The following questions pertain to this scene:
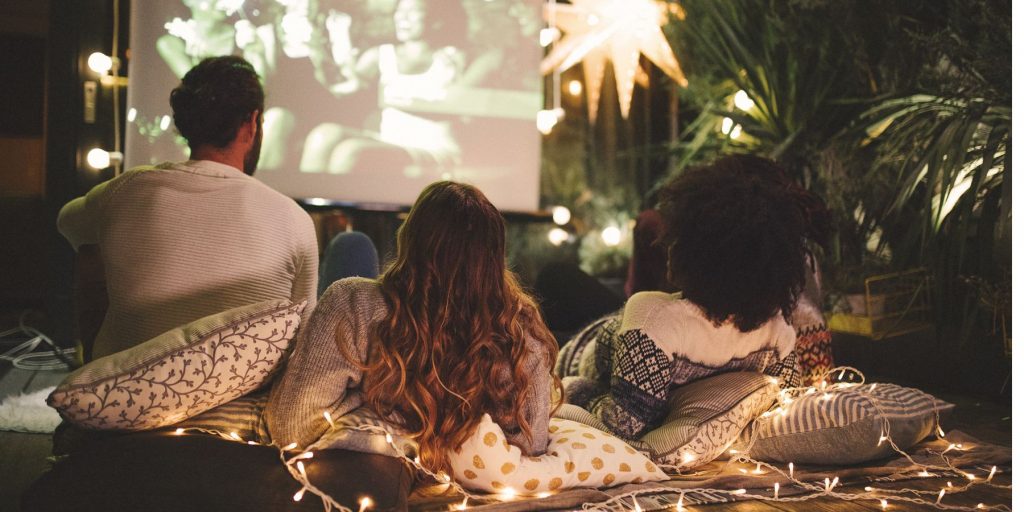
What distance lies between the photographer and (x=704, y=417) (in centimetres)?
206

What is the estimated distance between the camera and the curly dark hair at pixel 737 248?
201 centimetres

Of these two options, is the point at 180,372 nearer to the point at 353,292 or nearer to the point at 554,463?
the point at 353,292

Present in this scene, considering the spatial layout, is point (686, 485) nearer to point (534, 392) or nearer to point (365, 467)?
point (534, 392)

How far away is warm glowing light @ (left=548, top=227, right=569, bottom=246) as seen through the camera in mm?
5648

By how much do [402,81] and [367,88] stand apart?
186mm

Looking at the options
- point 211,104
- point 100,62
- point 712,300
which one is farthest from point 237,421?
point 100,62

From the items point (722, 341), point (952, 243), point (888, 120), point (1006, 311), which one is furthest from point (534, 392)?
point (888, 120)

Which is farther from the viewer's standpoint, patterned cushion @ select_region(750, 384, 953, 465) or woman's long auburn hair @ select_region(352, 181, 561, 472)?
patterned cushion @ select_region(750, 384, 953, 465)

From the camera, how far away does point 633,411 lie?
6.80 feet

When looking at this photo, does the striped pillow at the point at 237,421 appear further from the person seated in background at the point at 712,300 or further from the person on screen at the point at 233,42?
the person on screen at the point at 233,42

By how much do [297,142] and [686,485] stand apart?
2.80 meters

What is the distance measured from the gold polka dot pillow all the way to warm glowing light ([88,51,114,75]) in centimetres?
316

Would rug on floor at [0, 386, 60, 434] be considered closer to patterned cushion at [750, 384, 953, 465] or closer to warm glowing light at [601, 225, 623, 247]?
patterned cushion at [750, 384, 953, 465]

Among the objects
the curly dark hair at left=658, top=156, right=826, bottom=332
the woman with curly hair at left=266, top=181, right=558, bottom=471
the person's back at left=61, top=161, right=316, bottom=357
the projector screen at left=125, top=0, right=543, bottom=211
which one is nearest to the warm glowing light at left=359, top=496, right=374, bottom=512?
the woman with curly hair at left=266, top=181, right=558, bottom=471
